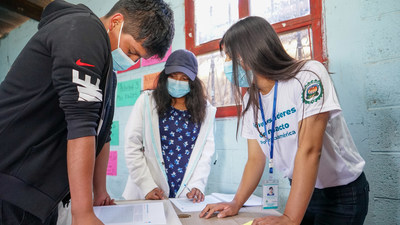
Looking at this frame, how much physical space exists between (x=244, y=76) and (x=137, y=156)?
2.70ft

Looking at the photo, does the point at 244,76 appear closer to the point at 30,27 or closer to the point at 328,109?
the point at 328,109

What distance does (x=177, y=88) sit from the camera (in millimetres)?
1564

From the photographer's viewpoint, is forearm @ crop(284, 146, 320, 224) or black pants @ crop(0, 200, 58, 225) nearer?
black pants @ crop(0, 200, 58, 225)

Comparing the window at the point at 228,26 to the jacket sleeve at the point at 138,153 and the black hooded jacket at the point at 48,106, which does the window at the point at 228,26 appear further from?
the black hooded jacket at the point at 48,106

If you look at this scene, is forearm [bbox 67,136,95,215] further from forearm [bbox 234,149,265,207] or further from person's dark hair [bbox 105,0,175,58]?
forearm [bbox 234,149,265,207]

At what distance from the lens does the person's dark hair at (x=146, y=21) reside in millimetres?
810

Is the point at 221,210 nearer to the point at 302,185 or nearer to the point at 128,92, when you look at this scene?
the point at 302,185

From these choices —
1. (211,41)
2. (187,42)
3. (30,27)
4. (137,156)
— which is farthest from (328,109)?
(30,27)

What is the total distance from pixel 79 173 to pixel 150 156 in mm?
968

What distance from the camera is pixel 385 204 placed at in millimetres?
1217

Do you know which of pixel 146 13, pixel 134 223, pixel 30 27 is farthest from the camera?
pixel 30 27

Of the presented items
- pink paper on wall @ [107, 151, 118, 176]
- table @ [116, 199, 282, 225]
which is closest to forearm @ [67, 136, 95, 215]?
table @ [116, 199, 282, 225]

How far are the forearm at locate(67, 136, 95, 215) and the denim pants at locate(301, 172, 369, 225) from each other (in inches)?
30.1

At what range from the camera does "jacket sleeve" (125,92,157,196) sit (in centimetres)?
140
